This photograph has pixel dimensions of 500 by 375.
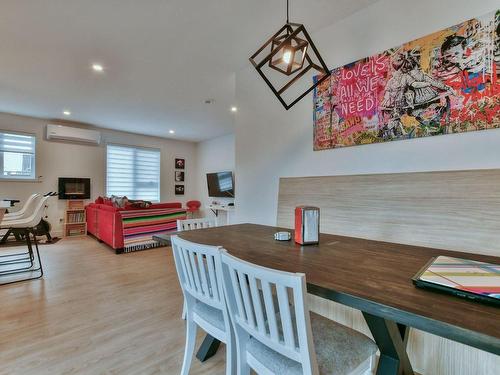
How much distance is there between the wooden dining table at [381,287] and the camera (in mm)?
635

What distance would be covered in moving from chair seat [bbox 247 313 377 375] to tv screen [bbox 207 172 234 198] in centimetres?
542

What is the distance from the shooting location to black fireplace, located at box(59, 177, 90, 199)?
5.71m

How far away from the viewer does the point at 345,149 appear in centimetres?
214

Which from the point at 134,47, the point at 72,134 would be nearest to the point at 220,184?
the point at 72,134

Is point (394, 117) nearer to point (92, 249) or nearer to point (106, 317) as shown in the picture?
point (106, 317)

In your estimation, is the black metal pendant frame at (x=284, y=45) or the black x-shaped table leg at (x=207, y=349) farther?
the black x-shaped table leg at (x=207, y=349)

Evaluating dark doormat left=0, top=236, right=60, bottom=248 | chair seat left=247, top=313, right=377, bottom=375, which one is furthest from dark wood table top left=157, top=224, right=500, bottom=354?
dark doormat left=0, top=236, right=60, bottom=248

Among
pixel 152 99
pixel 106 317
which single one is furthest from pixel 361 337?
pixel 152 99

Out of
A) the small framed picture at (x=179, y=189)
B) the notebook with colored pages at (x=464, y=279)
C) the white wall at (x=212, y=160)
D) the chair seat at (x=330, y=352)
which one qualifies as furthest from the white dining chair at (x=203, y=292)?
the small framed picture at (x=179, y=189)

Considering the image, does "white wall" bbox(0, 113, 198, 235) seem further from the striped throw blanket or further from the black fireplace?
the striped throw blanket

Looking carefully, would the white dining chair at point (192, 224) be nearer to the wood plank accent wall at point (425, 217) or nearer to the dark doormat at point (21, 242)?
the wood plank accent wall at point (425, 217)

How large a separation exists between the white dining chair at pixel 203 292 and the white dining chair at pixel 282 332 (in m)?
0.09

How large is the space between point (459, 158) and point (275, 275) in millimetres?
1516

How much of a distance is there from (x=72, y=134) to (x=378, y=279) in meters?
6.48
